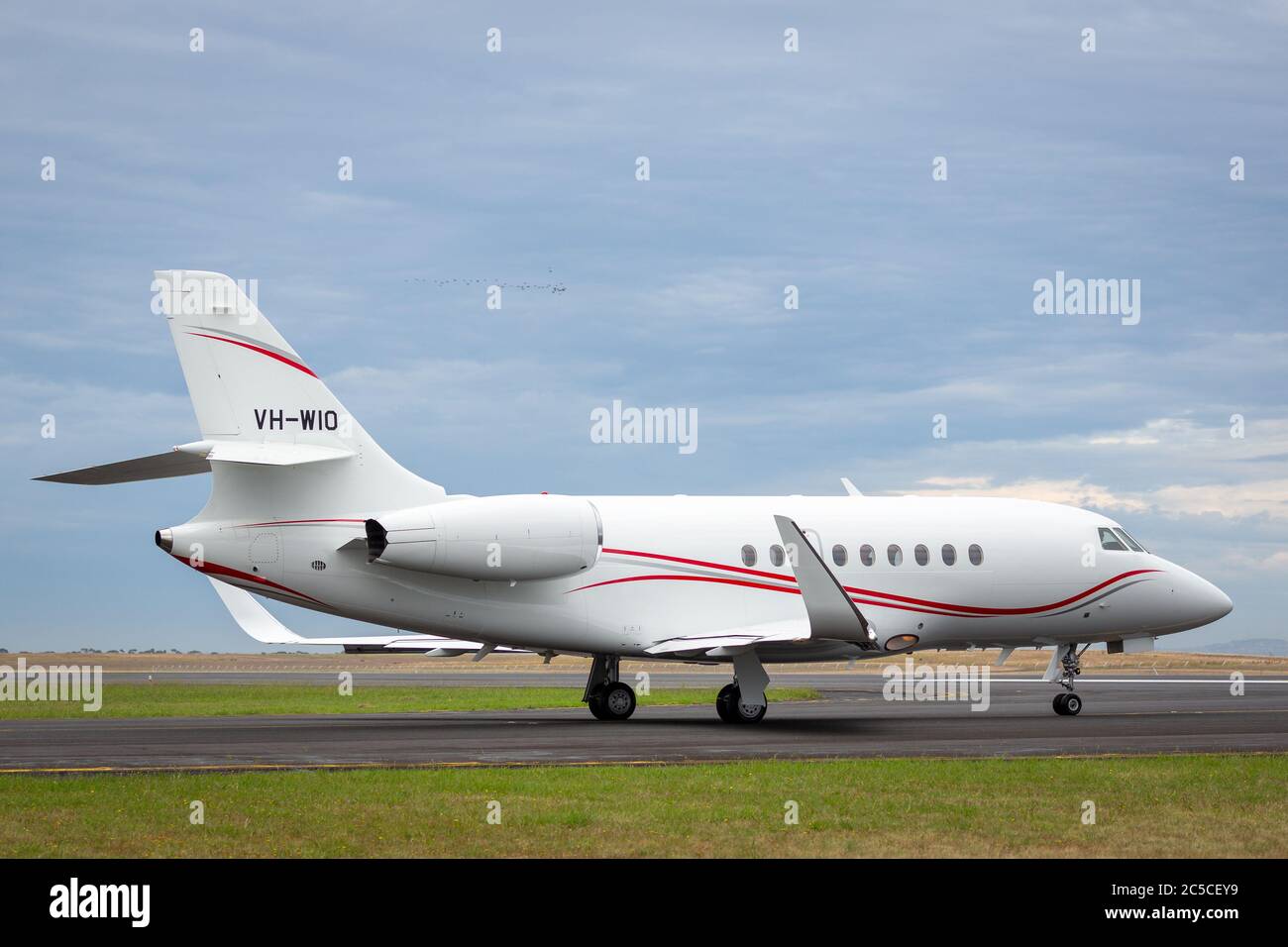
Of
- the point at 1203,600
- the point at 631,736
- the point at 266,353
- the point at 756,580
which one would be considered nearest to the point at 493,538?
the point at 631,736

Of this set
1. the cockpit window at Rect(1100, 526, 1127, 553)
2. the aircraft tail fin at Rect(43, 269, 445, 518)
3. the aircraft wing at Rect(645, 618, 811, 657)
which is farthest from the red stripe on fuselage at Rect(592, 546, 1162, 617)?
the aircraft tail fin at Rect(43, 269, 445, 518)

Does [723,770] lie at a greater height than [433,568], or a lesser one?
lesser

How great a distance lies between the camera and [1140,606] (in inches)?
1133

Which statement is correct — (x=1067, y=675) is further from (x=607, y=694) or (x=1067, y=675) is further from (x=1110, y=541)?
(x=607, y=694)

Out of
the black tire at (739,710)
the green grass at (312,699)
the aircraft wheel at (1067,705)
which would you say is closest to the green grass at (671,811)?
the black tire at (739,710)

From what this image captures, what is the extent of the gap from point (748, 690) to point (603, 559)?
3.56 m

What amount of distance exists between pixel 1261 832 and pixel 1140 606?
17.1 m

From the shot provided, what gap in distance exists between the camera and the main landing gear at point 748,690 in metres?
25.2

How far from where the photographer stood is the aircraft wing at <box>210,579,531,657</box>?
94.3 ft

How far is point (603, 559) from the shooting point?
994 inches

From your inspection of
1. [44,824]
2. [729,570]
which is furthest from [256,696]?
[44,824]

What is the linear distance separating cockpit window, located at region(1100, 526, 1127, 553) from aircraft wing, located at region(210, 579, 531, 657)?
13175 mm

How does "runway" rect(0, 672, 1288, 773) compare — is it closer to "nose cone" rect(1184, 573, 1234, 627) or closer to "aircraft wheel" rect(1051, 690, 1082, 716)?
"aircraft wheel" rect(1051, 690, 1082, 716)

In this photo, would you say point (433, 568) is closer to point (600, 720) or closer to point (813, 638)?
point (600, 720)
